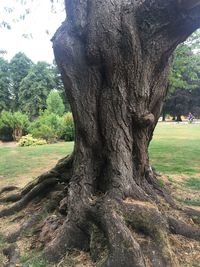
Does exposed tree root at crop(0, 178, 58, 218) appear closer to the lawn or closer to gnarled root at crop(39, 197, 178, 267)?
Answer: gnarled root at crop(39, 197, 178, 267)

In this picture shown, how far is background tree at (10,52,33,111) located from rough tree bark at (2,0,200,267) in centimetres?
5233

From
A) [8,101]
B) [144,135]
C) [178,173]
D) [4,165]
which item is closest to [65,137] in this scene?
[4,165]

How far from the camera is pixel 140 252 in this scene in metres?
3.79

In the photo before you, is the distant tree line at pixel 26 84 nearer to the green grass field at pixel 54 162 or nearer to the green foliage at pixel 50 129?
the green foliage at pixel 50 129

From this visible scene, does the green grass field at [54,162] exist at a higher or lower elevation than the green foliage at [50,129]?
lower

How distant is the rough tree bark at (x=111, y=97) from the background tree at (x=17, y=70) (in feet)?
172

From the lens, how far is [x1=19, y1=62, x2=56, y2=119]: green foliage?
50.1 m

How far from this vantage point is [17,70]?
2237 inches

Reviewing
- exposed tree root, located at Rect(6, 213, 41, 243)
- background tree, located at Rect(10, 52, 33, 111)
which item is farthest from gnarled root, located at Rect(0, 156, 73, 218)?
background tree, located at Rect(10, 52, 33, 111)

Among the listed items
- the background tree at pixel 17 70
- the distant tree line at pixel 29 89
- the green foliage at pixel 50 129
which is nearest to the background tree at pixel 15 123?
the green foliage at pixel 50 129

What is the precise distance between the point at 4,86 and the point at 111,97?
2108 inches

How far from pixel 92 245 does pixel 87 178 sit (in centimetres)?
105

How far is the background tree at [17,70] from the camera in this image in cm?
5619

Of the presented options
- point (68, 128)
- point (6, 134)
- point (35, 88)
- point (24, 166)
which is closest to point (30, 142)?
point (68, 128)
